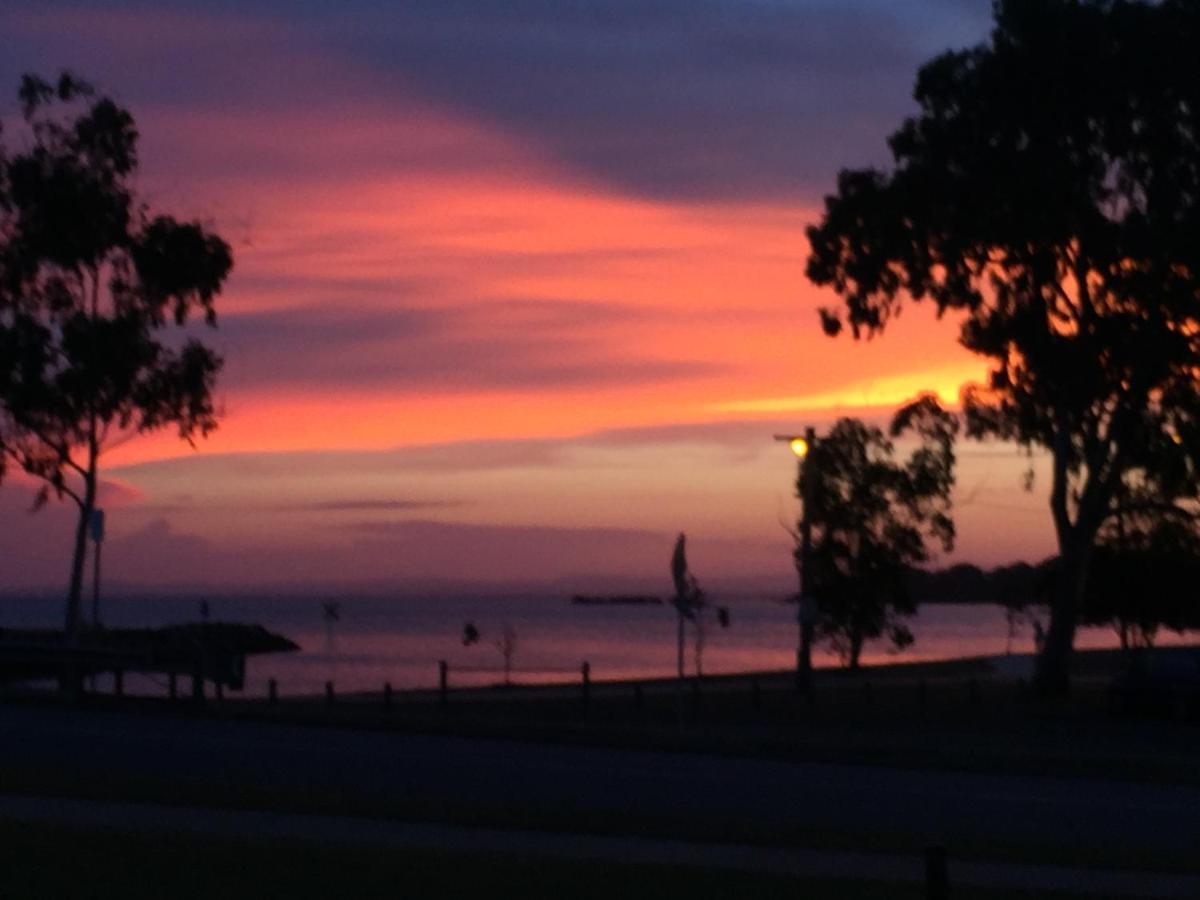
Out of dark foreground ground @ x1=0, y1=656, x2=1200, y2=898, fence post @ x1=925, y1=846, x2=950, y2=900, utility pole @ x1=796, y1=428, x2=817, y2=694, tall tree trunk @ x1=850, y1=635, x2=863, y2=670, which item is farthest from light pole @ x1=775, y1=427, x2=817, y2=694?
fence post @ x1=925, y1=846, x2=950, y2=900

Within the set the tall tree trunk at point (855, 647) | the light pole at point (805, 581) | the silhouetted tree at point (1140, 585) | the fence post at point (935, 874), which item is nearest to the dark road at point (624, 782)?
the fence post at point (935, 874)

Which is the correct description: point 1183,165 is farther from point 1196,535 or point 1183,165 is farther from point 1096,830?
point 1096,830

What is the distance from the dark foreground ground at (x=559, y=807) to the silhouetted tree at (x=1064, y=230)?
40.4 ft

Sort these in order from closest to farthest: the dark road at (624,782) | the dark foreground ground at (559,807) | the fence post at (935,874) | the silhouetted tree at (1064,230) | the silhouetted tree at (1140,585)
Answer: the fence post at (935,874) < the dark foreground ground at (559,807) < the dark road at (624,782) < the silhouetted tree at (1064,230) < the silhouetted tree at (1140,585)

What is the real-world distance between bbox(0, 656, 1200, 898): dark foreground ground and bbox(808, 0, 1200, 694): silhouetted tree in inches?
485

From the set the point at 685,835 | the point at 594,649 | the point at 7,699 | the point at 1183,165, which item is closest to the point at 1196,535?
the point at 1183,165

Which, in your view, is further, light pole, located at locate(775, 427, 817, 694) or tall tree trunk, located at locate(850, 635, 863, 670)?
tall tree trunk, located at locate(850, 635, 863, 670)

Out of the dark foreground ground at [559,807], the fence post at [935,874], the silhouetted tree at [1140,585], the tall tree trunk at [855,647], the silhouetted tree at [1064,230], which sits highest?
the silhouetted tree at [1064,230]

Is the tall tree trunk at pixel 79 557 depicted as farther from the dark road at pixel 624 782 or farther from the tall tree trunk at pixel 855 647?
the tall tree trunk at pixel 855 647

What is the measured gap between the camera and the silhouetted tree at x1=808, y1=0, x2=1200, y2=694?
45.1 metres

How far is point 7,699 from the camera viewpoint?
32.2m

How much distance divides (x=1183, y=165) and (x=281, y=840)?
116ft

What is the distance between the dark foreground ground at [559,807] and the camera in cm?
1409

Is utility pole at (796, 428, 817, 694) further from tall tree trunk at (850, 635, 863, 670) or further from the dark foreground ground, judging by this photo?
tall tree trunk at (850, 635, 863, 670)
